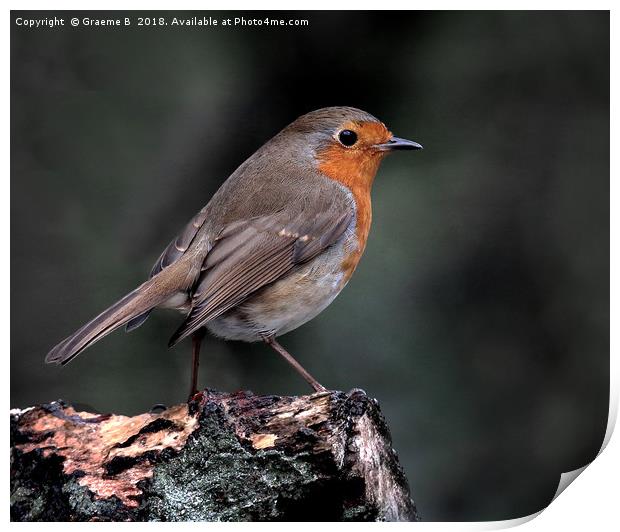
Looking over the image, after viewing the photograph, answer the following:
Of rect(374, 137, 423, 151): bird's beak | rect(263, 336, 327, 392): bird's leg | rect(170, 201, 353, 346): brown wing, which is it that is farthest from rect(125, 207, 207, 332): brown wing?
rect(374, 137, 423, 151): bird's beak

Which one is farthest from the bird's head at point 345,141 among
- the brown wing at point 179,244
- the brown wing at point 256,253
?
the brown wing at point 179,244

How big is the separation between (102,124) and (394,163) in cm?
94

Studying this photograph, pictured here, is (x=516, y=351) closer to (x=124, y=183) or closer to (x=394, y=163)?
(x=394, y=163)

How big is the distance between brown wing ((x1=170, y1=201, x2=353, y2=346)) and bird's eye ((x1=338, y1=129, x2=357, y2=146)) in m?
0.21

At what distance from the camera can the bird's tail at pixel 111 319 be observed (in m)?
2.56

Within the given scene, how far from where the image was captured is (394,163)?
316cm

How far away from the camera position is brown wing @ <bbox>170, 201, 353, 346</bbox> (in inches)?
108

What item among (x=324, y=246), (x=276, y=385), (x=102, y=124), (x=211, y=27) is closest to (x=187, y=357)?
(x=276, y=385)

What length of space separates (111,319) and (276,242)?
1.82ft

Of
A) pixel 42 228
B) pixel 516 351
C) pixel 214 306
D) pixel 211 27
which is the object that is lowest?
pixel 516 351

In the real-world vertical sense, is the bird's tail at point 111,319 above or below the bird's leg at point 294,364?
above

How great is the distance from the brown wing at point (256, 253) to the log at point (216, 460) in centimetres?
29

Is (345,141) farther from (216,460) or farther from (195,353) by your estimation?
(216,460)

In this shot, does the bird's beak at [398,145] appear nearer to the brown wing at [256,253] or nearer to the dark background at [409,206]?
the dark background at [409,206]
